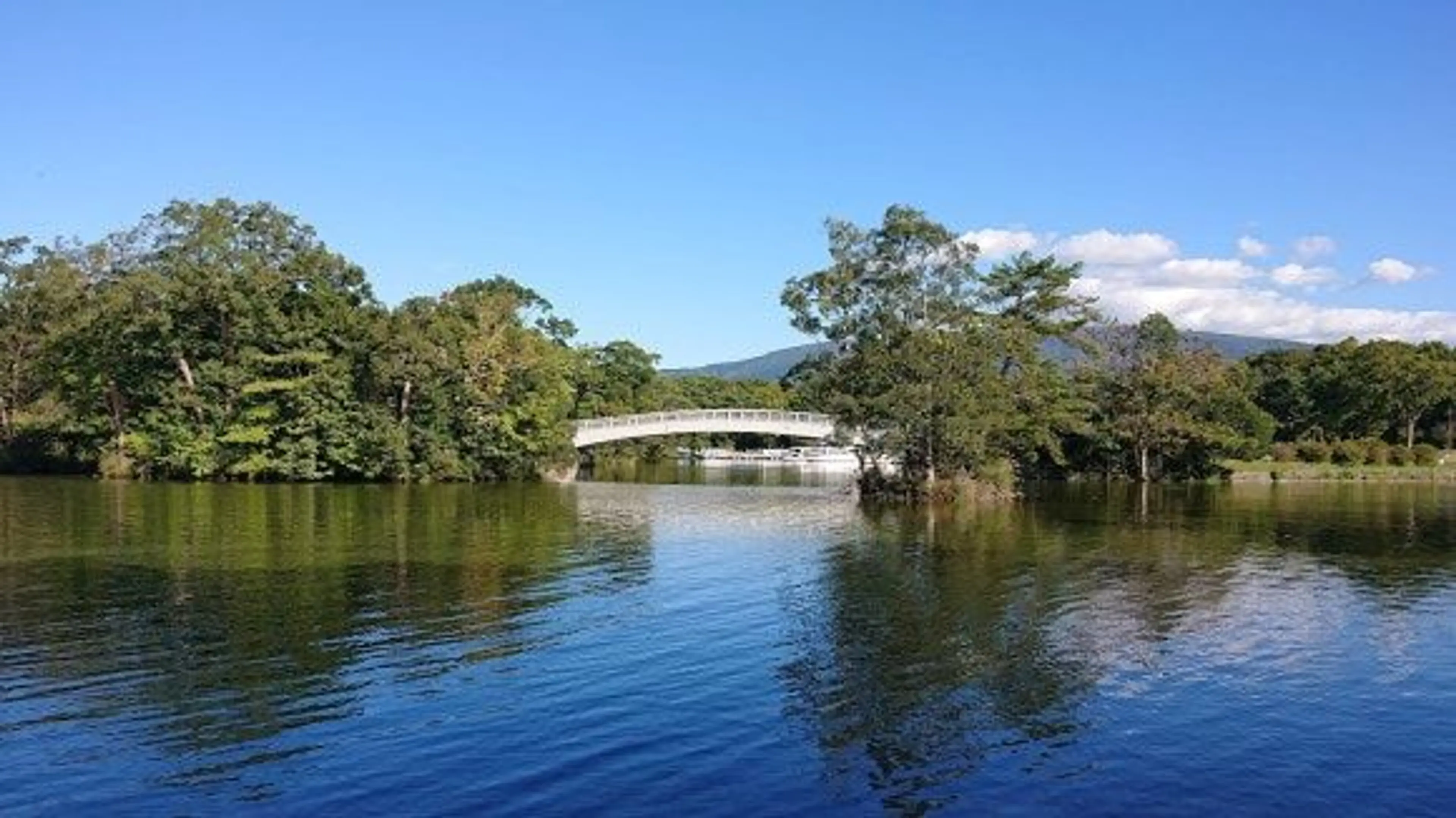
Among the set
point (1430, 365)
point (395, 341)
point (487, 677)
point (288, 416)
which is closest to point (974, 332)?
point (395, 341)

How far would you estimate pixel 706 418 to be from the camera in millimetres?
78625

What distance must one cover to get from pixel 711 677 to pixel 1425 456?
88.1 meters

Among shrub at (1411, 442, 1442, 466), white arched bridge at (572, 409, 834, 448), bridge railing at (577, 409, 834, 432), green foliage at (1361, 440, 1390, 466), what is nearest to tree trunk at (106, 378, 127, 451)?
white arched bridge at (572, 409, 834, 448)

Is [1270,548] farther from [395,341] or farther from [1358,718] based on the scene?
[395,341]

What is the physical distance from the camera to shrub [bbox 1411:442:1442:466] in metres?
87.2

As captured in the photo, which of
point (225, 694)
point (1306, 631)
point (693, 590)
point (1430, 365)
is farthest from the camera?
point (1430, 365)

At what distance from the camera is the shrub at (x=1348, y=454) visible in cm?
8644

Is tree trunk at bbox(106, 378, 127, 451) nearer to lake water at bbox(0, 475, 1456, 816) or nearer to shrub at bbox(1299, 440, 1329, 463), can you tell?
lake water at bbox(0, 475, 1456, 816)

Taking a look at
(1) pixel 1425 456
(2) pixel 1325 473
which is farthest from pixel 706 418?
(1) pixel 1425 456

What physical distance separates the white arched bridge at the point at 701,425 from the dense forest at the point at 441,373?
11.8 feet

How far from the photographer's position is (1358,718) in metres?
16.0

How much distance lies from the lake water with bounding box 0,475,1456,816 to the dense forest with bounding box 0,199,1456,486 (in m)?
20.6

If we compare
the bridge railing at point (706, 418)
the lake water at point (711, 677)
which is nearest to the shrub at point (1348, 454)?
the bridge railing at point (706, 418)

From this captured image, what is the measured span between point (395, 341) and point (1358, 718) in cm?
5785
